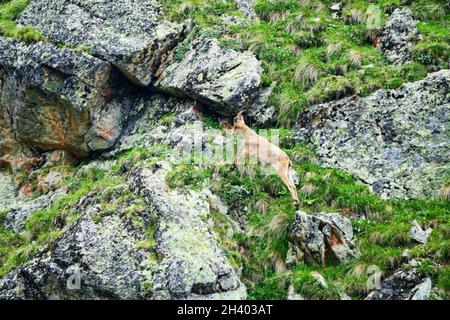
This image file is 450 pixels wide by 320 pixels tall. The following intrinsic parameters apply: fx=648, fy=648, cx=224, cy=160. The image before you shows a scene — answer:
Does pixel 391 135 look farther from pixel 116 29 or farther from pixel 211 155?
pixel 116 29

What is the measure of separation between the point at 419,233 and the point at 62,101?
10.4 metres

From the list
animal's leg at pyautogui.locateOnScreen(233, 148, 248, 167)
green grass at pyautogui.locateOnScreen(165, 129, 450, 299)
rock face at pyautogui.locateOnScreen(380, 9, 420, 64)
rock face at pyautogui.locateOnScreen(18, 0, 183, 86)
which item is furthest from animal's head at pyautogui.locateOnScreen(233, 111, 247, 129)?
rock face at pyautogui.locateOnScreen(380, 9, 420, 64)

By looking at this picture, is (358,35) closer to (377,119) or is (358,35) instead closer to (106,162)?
(377,119)

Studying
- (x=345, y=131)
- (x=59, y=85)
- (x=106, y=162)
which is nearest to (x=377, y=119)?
(x=345, y=131)

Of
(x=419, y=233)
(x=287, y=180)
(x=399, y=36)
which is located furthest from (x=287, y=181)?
(x=399, y=36)

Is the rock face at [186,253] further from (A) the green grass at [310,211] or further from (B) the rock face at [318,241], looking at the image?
(B) the rock face at [318,241]

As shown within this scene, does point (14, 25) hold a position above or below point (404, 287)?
above

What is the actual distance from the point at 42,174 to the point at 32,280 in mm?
5882

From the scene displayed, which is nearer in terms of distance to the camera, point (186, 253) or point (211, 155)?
point (186, 253)

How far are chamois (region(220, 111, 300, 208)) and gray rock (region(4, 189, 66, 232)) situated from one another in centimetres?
A: 509

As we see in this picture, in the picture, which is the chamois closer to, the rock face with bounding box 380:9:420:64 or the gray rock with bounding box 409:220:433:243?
the gray rock with bounding box 409:220:433:243

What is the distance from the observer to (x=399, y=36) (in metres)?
19.2
